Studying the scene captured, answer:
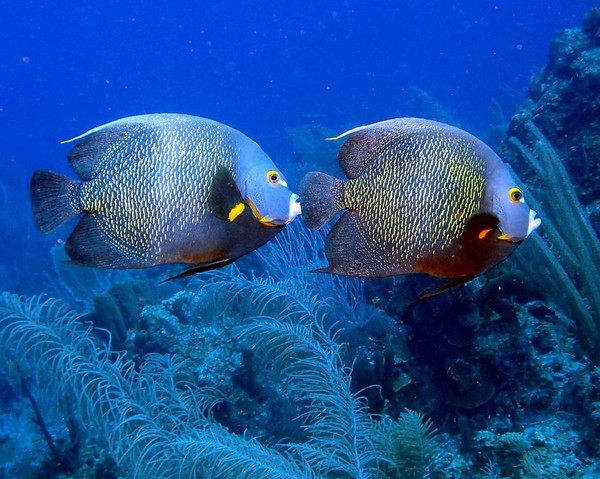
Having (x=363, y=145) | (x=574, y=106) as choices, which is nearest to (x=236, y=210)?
(x=363, y=145)

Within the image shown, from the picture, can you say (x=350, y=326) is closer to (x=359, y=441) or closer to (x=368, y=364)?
(x=368, y=364)

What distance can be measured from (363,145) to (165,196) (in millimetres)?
650

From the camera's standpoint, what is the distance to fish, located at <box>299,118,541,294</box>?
146 cm

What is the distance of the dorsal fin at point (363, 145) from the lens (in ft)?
4.94

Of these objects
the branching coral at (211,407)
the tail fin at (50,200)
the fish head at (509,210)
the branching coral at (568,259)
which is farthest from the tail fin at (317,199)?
the branching coral at (568,259)

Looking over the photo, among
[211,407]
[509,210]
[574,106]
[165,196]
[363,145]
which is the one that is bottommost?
[211,407]

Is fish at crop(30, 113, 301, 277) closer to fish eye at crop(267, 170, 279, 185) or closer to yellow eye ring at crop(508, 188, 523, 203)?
fish eye at crop(267, 170, 279, 185)

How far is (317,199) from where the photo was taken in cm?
146

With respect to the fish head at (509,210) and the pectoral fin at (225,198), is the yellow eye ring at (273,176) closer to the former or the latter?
the pectoral fin at (225,198)

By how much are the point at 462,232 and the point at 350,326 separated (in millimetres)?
3298

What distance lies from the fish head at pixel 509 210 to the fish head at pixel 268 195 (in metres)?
0.62

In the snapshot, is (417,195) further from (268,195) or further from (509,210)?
(268,195)

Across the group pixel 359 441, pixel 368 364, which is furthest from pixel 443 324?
pixel 359 441

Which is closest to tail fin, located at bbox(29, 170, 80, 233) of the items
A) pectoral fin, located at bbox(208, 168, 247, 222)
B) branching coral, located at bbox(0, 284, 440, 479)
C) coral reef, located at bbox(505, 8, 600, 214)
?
pectoral fin, located at bbox(208, 168, 247, 222)
